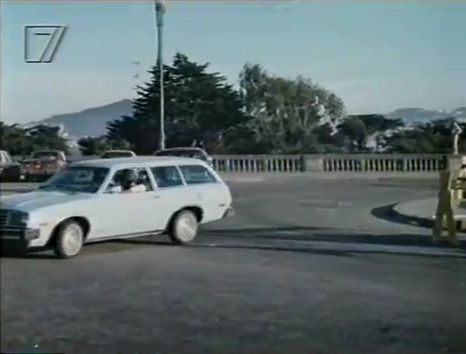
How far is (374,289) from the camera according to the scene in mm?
3363

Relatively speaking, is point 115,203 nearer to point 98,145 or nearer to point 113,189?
point 113,189

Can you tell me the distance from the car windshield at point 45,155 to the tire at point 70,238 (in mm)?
348

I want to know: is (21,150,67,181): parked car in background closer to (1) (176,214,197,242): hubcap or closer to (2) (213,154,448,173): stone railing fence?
(2) (213,154,448,173): stone railing fence

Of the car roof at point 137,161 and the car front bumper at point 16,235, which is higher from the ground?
the car roof at point 137,161

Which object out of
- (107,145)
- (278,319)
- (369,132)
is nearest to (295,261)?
(278,319)

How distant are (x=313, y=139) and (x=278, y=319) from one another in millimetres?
641

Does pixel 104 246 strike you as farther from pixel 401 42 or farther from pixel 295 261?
pixel 401 42

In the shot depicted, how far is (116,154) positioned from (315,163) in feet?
2.04

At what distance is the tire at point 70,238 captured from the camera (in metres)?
2.99

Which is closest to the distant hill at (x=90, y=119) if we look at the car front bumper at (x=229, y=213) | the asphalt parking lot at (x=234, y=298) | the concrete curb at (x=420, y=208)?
the asphalt parking lot at (x=234, y=298)

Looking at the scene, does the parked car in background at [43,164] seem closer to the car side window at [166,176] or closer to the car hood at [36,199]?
the car hood at [36,199]

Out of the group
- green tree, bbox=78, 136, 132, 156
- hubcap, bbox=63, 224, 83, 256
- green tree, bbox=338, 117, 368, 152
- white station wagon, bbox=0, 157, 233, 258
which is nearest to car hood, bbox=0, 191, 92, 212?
white station wagon, bbox=0, 157, 233, 258

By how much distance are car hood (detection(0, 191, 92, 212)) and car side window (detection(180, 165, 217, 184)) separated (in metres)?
0.33

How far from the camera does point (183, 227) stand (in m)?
3.25
